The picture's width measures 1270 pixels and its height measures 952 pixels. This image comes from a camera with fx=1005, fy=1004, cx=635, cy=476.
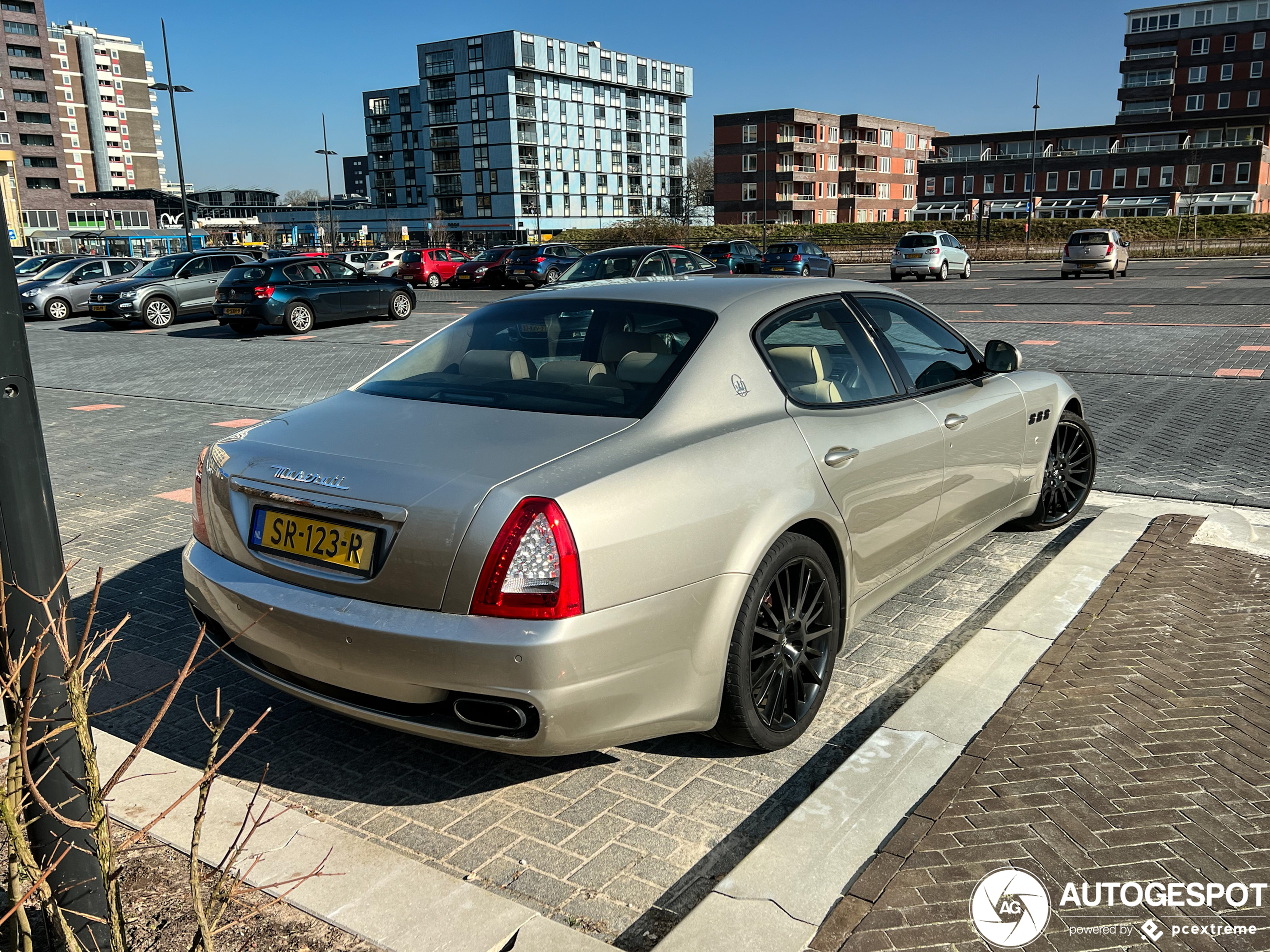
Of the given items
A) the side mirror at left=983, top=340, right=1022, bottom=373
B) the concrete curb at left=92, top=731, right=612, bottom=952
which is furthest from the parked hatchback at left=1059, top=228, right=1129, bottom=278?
the concrete curb at left=92, top=731, right=612, bottom=952

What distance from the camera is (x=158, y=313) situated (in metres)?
24.5

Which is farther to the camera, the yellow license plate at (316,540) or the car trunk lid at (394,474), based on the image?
the yellow license plate at (316,540)

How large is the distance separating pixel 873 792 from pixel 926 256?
3337 cm

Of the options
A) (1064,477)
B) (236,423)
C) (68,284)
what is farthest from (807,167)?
(1064,477)

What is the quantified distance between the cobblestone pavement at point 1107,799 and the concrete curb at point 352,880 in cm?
76

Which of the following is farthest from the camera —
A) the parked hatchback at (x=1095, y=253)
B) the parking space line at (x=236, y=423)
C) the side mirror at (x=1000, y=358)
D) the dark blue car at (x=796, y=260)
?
the dark blue car at (x=796, y=260)

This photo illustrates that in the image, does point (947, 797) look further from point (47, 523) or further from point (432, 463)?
point (47, 523)

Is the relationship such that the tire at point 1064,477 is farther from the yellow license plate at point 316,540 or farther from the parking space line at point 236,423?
the parking space line at point 236,423

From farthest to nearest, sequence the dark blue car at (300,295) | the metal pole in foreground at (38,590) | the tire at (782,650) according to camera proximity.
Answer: the dark blue car at (300,295), the tire at (782,650), the metal pole in foreground at (38,590)

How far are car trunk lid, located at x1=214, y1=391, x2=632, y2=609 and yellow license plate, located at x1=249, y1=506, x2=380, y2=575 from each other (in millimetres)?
19

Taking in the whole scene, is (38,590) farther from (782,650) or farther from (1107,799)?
(1107,799)

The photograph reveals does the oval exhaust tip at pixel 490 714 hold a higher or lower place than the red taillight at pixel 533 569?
lower

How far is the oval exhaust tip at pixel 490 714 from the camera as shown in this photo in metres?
2.81

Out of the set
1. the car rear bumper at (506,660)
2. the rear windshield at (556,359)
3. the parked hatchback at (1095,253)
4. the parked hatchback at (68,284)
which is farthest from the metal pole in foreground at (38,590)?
the parked hatchback at (1095,253)
